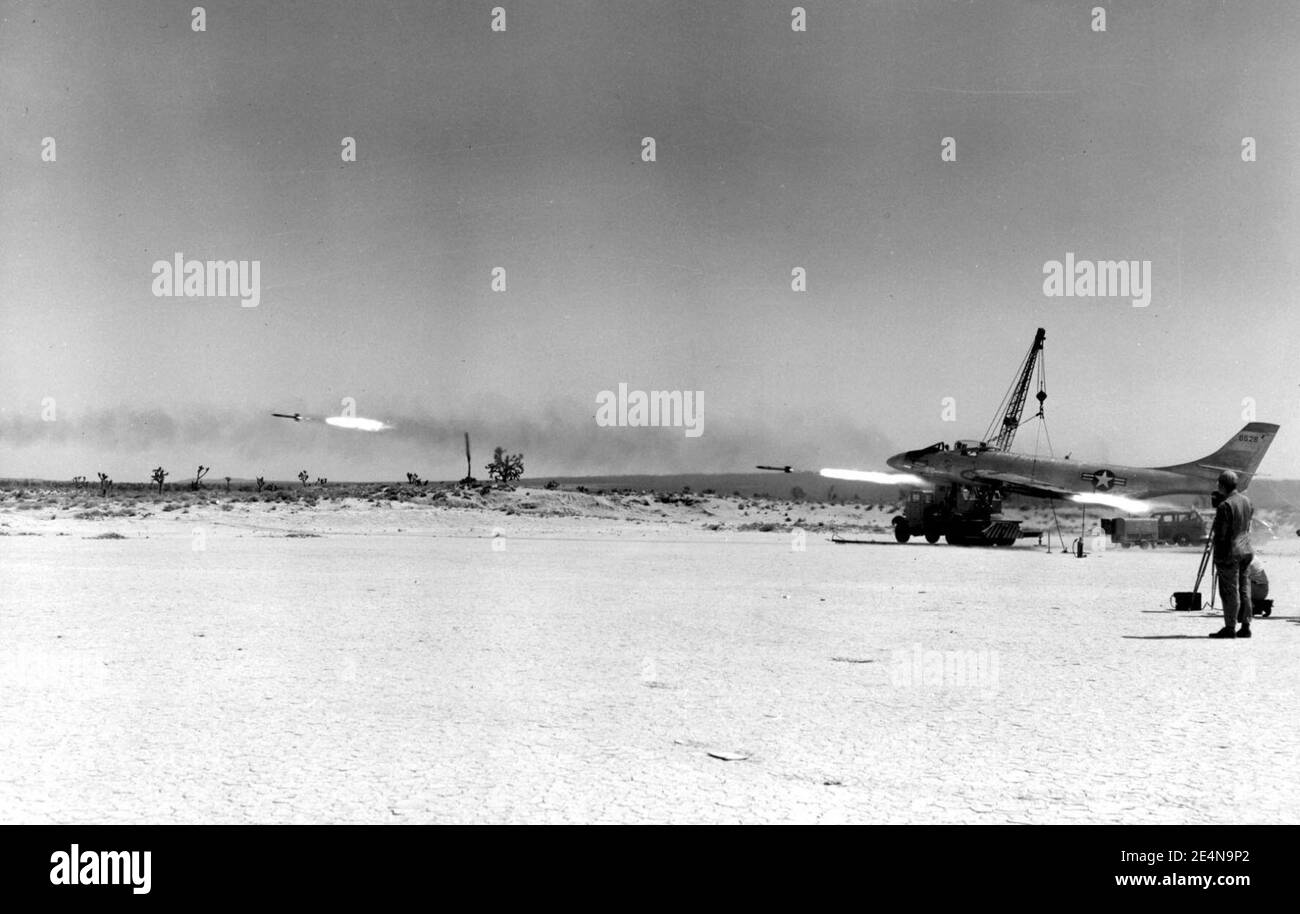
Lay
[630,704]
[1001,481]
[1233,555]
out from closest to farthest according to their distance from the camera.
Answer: [630,704]
[1233,555]
[1001,481]

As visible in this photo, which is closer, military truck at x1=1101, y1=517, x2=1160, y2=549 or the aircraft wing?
the aircraft wing

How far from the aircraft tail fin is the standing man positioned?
126 ft

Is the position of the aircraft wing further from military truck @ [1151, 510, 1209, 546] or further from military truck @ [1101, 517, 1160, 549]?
military truck @ [1151, 510, 1209, 546]

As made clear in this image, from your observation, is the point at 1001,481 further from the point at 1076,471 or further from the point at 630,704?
the point at 630,704

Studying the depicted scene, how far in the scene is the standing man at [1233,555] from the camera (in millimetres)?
13883

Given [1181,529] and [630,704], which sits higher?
[630,704]

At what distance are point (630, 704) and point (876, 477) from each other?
37869 millimetres

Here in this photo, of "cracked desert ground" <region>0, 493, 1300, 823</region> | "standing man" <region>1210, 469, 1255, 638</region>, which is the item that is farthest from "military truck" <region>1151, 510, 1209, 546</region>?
"standing man" <region>1210, 469, 1255, 638</region>

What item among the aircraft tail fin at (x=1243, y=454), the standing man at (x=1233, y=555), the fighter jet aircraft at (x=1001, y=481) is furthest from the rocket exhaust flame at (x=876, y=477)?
the standing man at (x=1233, y=555)

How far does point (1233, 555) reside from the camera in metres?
13.9

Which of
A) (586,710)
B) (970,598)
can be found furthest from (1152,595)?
(586,710)

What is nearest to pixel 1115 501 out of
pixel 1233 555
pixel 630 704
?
pixel 1233 555

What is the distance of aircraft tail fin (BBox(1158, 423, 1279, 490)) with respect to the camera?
4856 cm

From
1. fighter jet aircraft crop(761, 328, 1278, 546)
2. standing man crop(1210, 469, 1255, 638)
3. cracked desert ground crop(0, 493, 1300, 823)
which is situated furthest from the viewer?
fighter jet aircraft crop(761, 328, 1278, 546)
